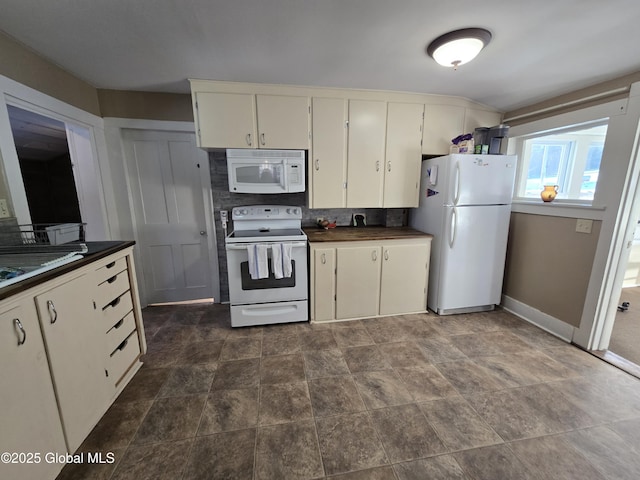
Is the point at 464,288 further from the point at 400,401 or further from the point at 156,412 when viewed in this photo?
the point at 156,412

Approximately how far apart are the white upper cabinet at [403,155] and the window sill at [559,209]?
108 cm

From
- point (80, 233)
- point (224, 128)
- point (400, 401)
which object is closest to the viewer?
point (400, 401)

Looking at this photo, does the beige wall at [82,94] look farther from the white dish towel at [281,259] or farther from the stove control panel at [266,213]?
the white dish towel at [281,259]

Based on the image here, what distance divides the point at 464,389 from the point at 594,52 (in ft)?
8.04

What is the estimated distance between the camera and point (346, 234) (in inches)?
106

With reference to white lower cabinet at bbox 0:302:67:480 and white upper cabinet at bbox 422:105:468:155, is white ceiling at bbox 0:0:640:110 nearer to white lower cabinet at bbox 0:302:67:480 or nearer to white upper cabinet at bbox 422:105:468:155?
white upper cabinet at bbox 422:105:468:155

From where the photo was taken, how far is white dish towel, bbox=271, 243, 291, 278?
234cm

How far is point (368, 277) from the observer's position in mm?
2607

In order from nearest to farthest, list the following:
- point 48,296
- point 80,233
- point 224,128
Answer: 1. point 48,296
2. point 80,233
3. point 224,128

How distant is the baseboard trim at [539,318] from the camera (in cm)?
230

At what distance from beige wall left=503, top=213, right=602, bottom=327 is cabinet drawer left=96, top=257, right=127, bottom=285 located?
366cm

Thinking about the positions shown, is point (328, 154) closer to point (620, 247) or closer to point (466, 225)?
point (466, 225)

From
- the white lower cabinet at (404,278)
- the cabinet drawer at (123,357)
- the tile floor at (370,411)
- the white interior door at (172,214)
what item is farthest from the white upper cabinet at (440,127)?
the cabinet drawer at (123,357)

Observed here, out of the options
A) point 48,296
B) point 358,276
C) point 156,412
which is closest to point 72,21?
point 48,296
